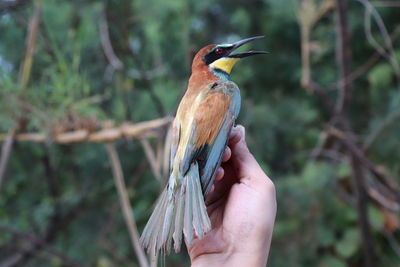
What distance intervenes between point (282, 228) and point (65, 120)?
1387mm

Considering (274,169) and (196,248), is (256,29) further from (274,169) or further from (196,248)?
(196,248)

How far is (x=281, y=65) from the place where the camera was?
13.1 feet

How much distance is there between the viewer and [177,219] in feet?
3.72

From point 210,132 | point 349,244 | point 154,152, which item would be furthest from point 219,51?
point 349,244

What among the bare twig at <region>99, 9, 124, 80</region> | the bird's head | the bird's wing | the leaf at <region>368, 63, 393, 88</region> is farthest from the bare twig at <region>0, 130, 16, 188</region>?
the leaf at <region>368, 63, 393, 88</region>

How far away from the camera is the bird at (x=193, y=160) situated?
3.62ft

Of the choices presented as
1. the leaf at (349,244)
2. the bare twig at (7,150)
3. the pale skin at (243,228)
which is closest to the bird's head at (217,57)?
the pale skin at (243,228)

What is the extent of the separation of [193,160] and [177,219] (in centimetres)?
19

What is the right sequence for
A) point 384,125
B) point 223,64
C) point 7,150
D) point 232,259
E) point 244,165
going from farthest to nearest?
point 384,125
point 7,150
point 223,64
point 244,165
point 232,259

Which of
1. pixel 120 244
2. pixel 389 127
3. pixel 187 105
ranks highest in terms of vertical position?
pixel 187 105

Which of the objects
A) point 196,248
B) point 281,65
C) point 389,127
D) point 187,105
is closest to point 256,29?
point 281,65

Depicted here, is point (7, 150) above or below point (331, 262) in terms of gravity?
above

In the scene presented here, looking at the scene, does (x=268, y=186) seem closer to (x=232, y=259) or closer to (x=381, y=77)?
(x=232, y=259)

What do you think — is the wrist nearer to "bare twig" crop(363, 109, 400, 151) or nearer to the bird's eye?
the bird's eye
